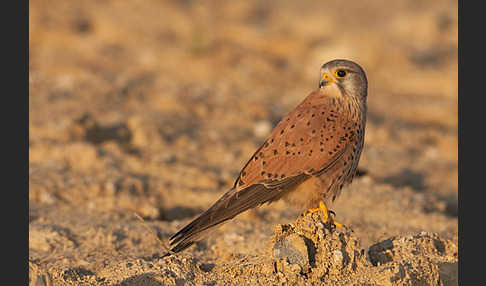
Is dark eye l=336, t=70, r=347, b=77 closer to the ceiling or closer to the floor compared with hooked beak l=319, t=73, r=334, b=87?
closer to the ceiling

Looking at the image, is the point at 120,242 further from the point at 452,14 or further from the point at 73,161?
the point at 452,14

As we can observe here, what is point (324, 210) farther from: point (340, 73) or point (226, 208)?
point (340, 73)

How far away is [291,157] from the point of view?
430cm

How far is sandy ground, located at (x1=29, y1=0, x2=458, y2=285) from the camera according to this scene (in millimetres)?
3969

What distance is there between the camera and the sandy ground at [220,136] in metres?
3.97

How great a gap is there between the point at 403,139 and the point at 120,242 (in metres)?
4.53

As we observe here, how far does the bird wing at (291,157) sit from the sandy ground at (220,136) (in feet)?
1.04

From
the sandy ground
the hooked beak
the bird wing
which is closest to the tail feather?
the bird wing

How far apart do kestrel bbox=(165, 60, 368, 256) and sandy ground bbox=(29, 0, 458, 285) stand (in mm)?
315

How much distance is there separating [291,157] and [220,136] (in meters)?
3.34

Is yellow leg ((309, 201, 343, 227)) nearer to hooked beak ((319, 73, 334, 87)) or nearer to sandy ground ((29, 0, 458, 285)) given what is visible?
sandy ground ((29, 0, 458, 285))

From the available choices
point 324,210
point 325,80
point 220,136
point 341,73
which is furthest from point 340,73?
point 220,136

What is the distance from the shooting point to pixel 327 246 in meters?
3.90

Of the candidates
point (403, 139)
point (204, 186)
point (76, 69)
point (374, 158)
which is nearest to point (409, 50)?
point (403, 139)
